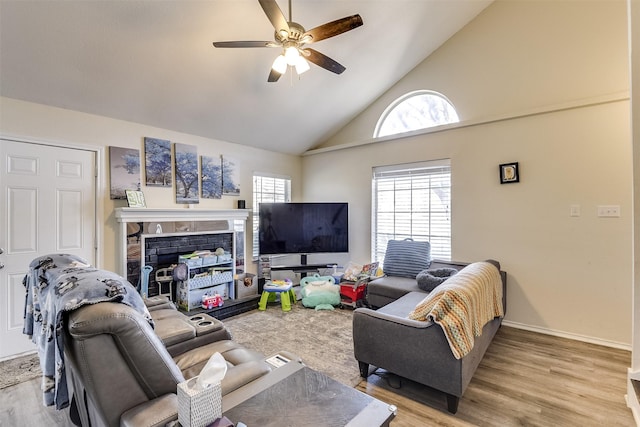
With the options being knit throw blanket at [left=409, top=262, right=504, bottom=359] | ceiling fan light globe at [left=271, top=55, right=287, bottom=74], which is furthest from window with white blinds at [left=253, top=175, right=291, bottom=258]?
knit throw blanket at [left=409, top=262, right=504, bottom=359]

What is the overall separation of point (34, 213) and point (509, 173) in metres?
5.06

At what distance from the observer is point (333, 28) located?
7.02 ft

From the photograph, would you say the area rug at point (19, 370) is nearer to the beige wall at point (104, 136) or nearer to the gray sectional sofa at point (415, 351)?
the beige wall at point (104, 136)

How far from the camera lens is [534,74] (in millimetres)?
3303

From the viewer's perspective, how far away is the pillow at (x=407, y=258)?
3802 mm

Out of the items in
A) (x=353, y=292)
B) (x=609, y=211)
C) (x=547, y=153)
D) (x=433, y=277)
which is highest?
(x=547, y=153)

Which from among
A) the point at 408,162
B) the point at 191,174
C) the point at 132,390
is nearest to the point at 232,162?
the point at 191,174

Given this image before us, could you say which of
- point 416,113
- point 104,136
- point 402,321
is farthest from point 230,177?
point 402,321

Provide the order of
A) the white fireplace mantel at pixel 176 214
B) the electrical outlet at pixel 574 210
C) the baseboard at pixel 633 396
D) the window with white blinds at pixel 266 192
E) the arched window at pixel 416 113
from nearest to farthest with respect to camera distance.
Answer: the baseboard at pixel 633 396
the electrical outlet at pixel 574 210
the white fireplace mantel at pixel 176 214
the arched window at pixel 416 113
the window with white blinds at pixel 266 192

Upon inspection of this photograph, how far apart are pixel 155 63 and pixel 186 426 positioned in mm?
3190

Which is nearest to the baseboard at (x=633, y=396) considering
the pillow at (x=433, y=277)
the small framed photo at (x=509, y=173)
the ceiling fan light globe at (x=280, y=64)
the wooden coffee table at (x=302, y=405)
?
the pillow at (x=433, y=277)

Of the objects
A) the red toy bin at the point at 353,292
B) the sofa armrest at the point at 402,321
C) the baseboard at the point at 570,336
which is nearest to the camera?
the sofa armrest at the point at 402,321

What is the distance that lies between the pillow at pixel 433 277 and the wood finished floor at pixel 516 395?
2.61 feet

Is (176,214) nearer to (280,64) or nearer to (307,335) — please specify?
(307,335)
